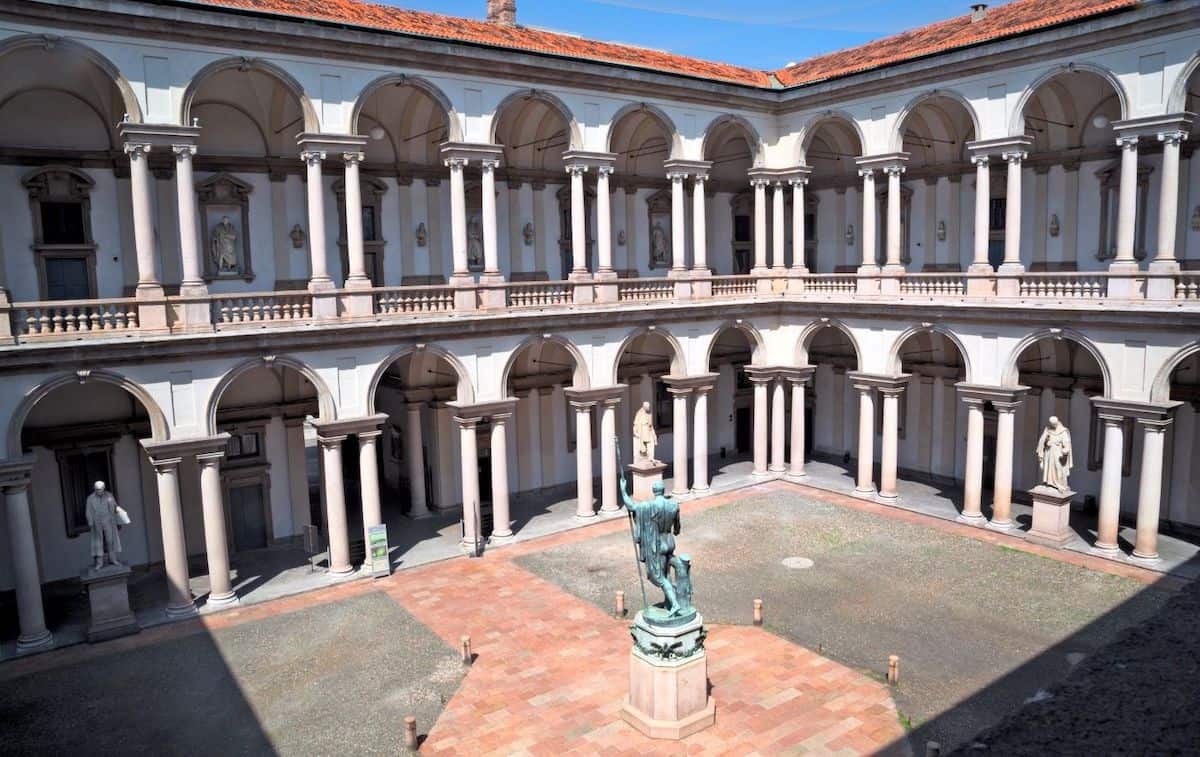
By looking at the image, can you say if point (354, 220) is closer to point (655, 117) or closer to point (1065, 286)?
point (655, 117)

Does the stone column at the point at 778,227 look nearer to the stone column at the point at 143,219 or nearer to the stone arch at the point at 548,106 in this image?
A: the stone arch at the point at 548,106

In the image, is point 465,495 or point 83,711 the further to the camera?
point 465,495

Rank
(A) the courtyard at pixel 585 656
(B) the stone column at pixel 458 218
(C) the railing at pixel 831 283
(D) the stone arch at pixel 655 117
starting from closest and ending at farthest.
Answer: (A) the courtyard at pixel 585 656
(B) the stone column at pixel 458 218
(D) the stone arch at pixel 655 117
(C) the railing at pixel 831 283

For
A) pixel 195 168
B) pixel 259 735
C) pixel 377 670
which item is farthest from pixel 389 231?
pixel 259 735

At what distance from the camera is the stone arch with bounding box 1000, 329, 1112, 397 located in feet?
71.1

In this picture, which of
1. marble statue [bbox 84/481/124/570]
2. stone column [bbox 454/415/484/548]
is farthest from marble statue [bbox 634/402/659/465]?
marble statue [bbox 84/481/124/570]

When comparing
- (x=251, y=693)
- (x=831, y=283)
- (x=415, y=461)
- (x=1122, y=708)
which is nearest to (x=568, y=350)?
(x=415, y=461)

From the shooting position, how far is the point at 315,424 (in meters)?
21.5

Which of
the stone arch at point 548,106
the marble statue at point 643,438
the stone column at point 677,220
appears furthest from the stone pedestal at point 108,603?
the stone column at point 677,220

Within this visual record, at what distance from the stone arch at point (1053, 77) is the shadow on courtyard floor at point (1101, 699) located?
1195cm

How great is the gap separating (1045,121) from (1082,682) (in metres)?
16.7

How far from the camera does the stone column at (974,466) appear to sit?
80.7ft

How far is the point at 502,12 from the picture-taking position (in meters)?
27.8

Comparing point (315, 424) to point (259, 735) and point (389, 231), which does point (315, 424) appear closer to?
→ point (389, 231)
